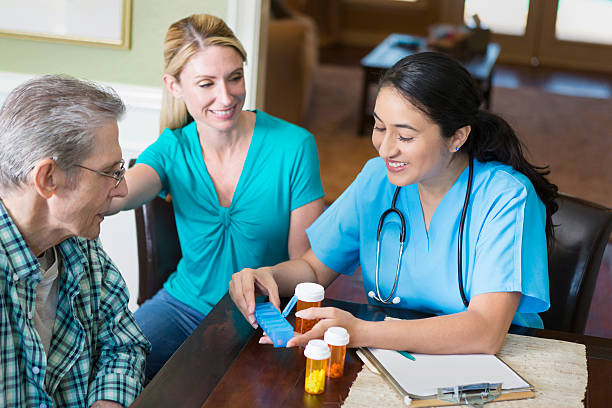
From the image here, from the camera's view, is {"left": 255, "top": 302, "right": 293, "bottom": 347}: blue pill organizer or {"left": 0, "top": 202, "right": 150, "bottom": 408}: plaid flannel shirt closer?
{"left": 0, "top": 202, "right": 150, "bottom": 408}: plaid flannel shirt

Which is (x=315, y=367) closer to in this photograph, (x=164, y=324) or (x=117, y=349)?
(x=117, y=349)

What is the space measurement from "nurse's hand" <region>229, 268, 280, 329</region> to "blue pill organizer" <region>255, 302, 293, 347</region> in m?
0.02

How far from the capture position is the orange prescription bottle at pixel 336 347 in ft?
4.23

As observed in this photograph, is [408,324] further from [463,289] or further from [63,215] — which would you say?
[63,215]

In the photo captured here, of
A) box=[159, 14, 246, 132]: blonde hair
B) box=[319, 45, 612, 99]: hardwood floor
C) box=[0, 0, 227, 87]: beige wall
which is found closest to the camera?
box=[159, 14, 246, 132]: blonde hair

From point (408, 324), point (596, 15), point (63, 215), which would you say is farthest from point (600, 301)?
point (596, 15)

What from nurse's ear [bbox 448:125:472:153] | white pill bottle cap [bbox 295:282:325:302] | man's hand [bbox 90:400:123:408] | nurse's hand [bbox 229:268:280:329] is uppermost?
nurse's ear [bbox 448:125:472:153]

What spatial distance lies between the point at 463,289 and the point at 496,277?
0.40ft

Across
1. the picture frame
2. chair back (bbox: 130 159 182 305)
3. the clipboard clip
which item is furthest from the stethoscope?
the picture frame

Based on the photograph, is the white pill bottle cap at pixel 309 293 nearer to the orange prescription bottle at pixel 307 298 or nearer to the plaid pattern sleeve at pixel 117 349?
the orange prescription bottle at pixel 307 298

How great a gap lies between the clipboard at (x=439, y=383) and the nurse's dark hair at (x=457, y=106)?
493 millimetres

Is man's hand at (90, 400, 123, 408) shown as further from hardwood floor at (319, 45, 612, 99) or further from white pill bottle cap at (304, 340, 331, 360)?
hardwood floor at (319, 45, 612, 99)

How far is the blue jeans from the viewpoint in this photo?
191cm

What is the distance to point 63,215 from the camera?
1338 mm
